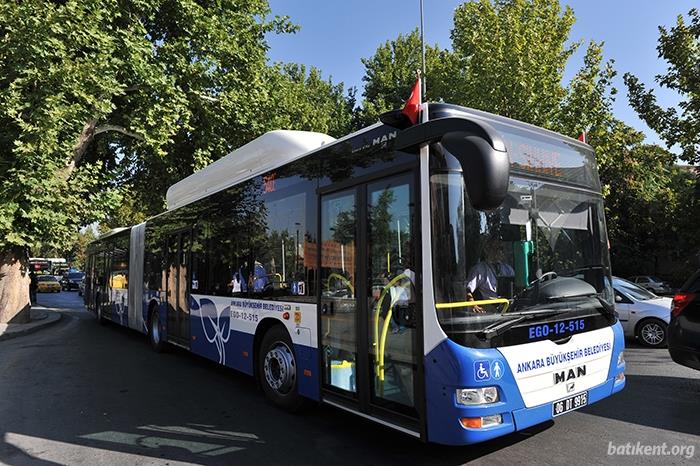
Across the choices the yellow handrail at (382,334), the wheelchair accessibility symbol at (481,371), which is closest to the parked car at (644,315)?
the yellow handrail at (382,334)

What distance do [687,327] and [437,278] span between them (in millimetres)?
4155

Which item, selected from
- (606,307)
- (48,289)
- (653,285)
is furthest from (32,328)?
(48,289)

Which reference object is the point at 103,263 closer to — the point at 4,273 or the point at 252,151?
the point at 4,273

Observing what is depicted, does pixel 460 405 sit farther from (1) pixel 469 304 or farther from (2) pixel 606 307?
(2) pixel 606 307

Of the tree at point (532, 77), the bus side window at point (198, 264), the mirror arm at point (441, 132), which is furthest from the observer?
the tree at point (532, 77)

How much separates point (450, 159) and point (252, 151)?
411 cm

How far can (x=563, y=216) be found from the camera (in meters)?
4.71

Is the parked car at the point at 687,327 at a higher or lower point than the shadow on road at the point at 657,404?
higher

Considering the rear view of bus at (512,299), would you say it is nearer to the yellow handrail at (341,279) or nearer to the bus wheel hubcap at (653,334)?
the yellow handrail at (341,279)

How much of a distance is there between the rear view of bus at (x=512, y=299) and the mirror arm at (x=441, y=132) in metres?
0.06

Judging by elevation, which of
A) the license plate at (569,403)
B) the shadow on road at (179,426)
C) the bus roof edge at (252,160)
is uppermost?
the bus roof edge at (252,160)

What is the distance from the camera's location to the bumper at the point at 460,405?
370 cm

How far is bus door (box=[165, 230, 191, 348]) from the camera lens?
29.9 ft

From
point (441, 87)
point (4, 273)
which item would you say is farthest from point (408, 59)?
point (4, 273)
